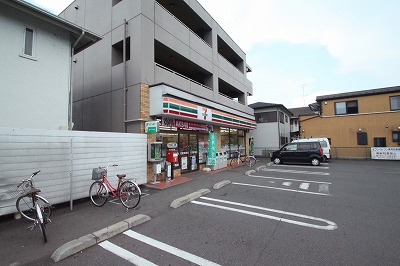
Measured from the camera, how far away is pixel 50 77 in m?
7.07

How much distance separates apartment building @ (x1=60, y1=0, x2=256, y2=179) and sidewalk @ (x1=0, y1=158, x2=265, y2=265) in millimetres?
3589

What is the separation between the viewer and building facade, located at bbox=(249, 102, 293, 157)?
23.8 metres

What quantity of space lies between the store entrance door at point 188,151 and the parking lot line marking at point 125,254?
23.8ft

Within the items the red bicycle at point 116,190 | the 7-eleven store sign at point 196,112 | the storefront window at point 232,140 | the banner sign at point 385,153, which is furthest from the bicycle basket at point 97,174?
the banner sign at point 385,153

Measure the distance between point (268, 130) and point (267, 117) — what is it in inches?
67.9

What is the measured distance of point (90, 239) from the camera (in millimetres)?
3572

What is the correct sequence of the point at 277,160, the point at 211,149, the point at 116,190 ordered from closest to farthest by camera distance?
1. the point at 116,190
2. the point at 211,149
3. the point at 277,160

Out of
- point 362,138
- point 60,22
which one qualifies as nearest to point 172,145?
point 60,22

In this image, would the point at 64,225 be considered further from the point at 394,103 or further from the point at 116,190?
the point at 394,103

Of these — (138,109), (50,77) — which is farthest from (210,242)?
(50,77)

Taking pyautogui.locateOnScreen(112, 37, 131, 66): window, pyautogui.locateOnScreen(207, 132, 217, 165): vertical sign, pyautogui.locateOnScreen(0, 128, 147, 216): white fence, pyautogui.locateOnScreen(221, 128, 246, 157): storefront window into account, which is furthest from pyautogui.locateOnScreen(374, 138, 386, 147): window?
pyautogui.locateOnScreen(112, 37, 131, 66): window

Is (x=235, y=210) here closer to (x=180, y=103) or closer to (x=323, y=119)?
(x=180, y=103)

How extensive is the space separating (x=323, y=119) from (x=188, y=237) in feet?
77.3

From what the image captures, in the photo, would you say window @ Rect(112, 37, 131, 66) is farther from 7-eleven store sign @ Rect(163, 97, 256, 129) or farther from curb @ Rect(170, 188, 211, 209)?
curb @ Rect(170, 188, 211, 209)
